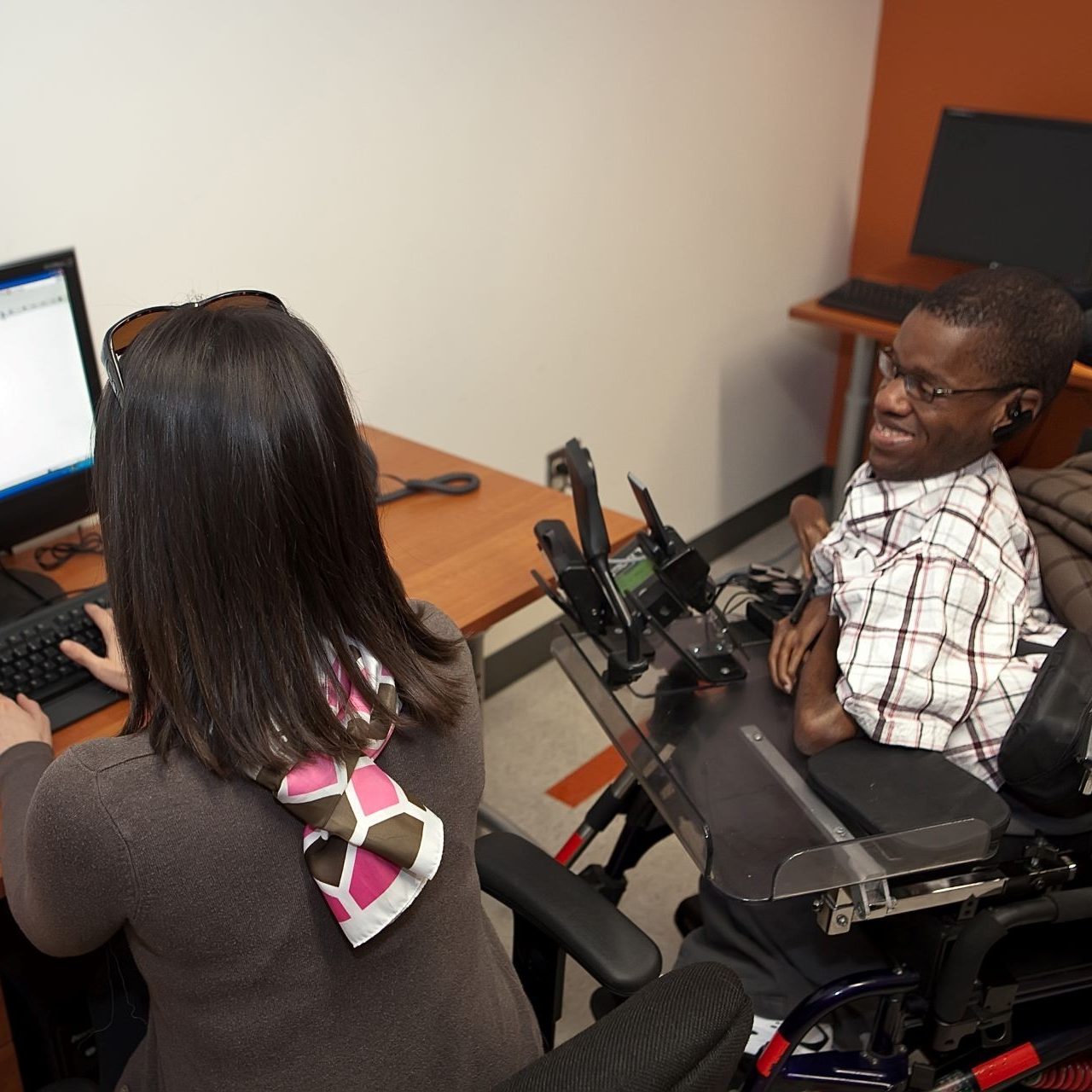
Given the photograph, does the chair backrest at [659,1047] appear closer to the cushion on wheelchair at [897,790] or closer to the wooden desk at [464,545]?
the cushion on wheelchair at [897,790]

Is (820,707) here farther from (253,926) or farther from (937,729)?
(253,926)

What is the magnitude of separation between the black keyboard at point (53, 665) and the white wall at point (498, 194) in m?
0.56

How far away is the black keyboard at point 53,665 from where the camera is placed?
136cm

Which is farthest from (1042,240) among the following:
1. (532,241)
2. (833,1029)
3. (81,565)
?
(81,565)

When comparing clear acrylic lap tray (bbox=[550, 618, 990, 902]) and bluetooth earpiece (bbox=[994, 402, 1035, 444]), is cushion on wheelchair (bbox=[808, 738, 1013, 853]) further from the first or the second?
bluetooth earpiece (bbox=[994, 402, 1035, 444])

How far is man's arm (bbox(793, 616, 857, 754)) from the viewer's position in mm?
1378

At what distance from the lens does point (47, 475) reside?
1.60 m

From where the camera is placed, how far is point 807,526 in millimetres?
1763

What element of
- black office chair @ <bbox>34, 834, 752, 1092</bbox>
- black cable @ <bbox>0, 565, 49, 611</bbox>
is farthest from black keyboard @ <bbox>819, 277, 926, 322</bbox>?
black office chair @ <bbox>34, 834, 752, 1092</bbox>

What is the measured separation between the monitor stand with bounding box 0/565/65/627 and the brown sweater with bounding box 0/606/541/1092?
477mm

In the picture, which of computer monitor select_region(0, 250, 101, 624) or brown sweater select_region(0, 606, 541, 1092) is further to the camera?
computer monitor select_region(0, 250, 101, 624)

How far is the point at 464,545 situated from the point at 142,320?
31.2 inches

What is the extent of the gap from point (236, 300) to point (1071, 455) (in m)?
1.16

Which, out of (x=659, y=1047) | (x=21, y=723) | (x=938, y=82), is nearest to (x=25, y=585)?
(x=21, y=723)
